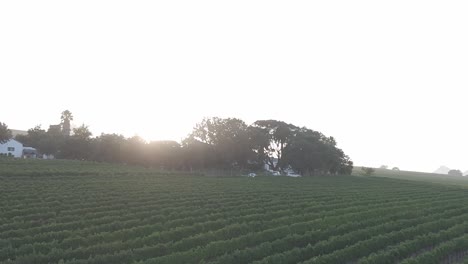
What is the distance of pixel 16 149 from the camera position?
327ft

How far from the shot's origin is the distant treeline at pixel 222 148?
Answer: 84.8 meters

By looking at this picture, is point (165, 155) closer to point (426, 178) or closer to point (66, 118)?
point (66, 118)

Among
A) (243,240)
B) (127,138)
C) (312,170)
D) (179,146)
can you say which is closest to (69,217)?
(243,240)

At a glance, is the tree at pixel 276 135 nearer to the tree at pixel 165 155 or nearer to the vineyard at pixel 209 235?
the tree at pixel 165 155

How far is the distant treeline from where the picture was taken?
3339 inches

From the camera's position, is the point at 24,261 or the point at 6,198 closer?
the point at 24,261

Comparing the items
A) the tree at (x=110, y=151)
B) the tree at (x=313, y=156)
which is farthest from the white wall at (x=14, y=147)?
the tree at (x=313, y=156)

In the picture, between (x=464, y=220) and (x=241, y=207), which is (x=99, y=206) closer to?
(x=241, y=207)

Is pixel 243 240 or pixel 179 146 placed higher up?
pixel 179 146

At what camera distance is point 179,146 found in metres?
85.9

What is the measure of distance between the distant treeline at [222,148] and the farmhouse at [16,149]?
392 cm

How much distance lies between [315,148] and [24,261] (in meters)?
82.7

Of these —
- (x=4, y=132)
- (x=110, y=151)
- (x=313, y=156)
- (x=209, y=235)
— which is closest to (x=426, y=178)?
(x=313, y=156)

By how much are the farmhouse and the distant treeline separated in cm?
392
